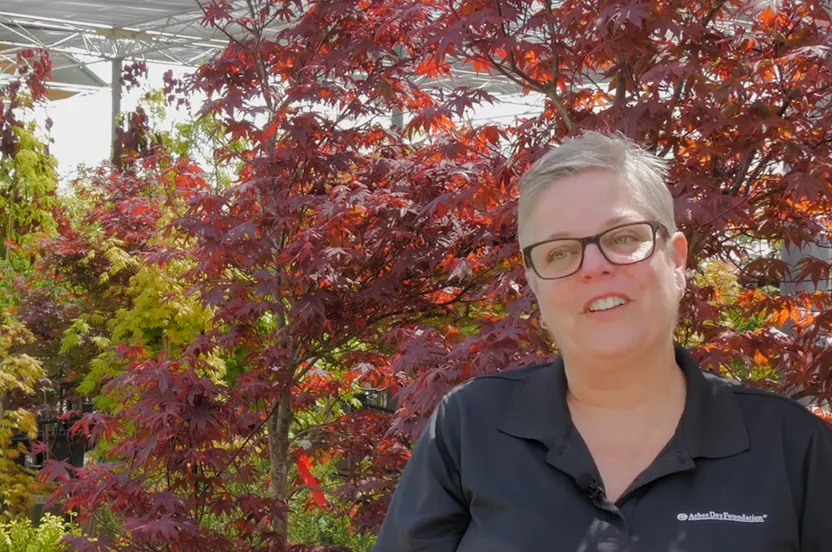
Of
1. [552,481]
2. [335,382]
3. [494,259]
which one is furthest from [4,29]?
[552,481]

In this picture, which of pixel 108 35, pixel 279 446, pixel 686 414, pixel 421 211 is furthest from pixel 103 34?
pixel 686 414

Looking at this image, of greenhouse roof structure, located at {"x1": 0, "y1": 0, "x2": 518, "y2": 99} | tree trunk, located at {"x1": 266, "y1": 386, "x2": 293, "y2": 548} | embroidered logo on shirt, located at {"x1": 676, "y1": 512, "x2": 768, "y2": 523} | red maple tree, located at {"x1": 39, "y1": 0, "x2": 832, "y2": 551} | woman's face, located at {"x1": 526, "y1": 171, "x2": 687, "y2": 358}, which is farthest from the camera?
greenhouse roof structure, located at {"x1": 0, "y1": 0, "x2": 518, "y2": 99}

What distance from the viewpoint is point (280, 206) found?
156 inches

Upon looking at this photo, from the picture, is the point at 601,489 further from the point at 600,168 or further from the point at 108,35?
the point at 108,35

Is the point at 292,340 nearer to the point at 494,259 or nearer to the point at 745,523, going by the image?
the point at 494,259

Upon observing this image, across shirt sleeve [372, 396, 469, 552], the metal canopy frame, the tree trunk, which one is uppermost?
the metal canopy frame

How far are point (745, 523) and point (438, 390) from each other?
1.37 m

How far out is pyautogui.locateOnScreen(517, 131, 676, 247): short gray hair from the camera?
1617 mm

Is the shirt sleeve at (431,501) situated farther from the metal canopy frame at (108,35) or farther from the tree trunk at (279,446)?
the metal canopy frame at (108,35)

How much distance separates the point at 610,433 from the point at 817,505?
33 centimetres

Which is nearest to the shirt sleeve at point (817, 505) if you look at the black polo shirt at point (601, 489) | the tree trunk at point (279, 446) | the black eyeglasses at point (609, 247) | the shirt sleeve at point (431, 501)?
the black polo shirt at point (601, 489)

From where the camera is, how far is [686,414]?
162 cm

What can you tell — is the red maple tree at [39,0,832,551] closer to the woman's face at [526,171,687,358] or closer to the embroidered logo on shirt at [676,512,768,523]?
the woman's face at [526,171,687,358]

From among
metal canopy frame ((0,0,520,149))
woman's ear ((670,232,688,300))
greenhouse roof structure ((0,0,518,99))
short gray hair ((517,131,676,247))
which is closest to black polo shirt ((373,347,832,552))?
woman's ear ((670,232,688,300))
